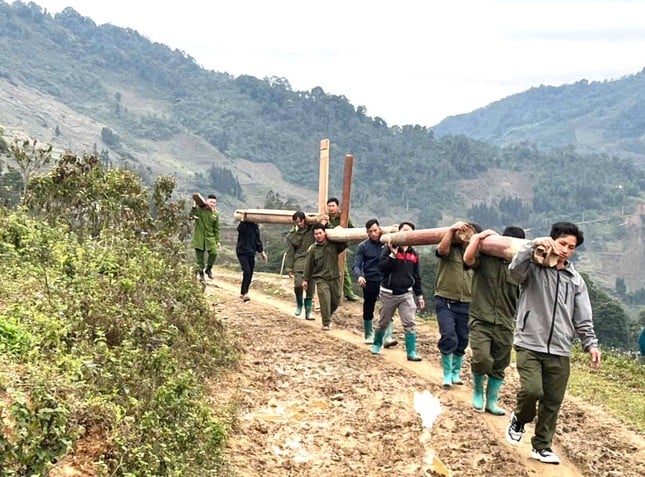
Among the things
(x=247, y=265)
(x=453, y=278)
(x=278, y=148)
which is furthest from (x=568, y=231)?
(x=278, y=148)

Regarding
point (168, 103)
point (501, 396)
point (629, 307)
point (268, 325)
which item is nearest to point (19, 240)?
point (268, 325)

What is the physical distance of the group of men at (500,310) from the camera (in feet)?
17.7

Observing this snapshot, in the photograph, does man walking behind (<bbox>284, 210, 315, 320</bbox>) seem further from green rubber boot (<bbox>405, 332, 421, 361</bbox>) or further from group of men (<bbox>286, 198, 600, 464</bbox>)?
green rubber boot (<bbox>405, 332, 421, 361</bbox>)

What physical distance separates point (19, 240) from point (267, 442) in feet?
13.0

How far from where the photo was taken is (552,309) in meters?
5.40

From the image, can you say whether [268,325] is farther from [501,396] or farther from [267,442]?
[267,442]

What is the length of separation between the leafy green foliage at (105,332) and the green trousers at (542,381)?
2261 mm

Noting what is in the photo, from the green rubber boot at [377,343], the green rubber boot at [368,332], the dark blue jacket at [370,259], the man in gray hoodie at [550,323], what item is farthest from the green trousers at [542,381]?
the green rubber boot at [368,332]

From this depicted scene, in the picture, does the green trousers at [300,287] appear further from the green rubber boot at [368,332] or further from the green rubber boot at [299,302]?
the green rubber boot at [368,332]

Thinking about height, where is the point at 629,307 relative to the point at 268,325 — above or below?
below

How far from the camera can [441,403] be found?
23.2ft

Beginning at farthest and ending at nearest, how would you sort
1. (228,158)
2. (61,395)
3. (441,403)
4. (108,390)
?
(228,158) → (441,403) → (108,390) → (61,395)

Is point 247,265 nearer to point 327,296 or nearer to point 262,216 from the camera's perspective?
point 262,216

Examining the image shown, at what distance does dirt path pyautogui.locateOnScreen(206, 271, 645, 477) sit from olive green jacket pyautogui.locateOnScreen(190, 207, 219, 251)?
3688 millimetres
